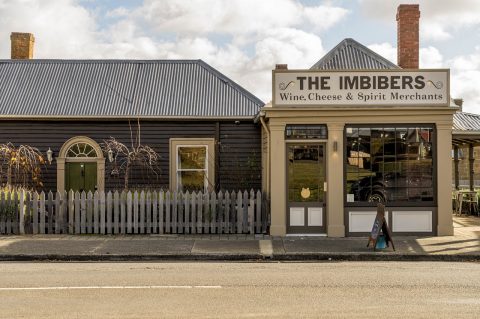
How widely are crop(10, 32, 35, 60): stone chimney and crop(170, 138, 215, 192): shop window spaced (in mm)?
8010

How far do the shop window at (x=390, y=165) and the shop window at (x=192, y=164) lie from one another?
18.5 feet

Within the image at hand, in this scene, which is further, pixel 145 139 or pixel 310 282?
pixel 145 139

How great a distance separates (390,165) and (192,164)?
22.8ft

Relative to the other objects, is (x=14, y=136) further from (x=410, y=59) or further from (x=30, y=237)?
(x=410, y=59)

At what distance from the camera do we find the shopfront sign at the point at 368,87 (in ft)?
48.5

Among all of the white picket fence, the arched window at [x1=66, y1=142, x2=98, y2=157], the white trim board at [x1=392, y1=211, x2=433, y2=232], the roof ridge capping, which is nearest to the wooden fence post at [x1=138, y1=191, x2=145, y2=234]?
the white picket fence

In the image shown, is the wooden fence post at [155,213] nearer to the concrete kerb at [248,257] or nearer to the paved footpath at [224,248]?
the paved footpath at [224,248]

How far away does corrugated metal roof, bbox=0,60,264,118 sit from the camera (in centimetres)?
1936

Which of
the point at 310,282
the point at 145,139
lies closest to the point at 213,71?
the point at 145,139

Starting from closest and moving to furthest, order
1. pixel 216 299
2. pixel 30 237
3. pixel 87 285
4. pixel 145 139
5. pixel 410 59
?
pixel 216 299, pixel 87 285, pixel 30 237, pixel 145 139, pixel 410 59

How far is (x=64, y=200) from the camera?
50.8 ft

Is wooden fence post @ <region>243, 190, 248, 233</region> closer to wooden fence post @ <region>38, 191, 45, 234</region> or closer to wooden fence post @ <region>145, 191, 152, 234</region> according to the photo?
wooden fence post @ <region>145, 191, 152, 234</region>

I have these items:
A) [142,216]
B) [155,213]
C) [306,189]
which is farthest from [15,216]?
[306,189]

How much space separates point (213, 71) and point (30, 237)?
9.35 m
